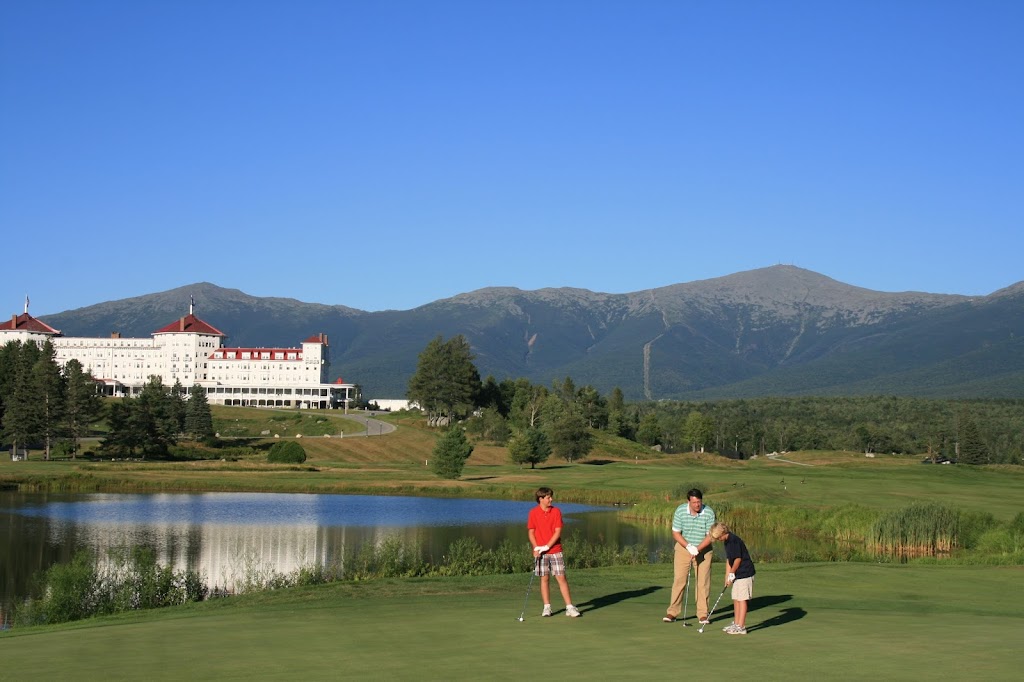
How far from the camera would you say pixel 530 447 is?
9738 centimetres

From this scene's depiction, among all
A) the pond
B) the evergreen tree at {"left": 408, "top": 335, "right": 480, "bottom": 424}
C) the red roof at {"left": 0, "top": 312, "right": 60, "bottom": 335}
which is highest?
the red roof at {"left": 0, "top": 312, "right": 60, "bottom": 335}

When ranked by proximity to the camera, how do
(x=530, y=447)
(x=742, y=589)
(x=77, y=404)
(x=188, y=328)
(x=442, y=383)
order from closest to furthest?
(x=742, y=589) < (x=77, y=404) < (x=530, y=447) < (x=442, y=383) < (x=188, y=328)

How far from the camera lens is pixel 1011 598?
79.8 ft

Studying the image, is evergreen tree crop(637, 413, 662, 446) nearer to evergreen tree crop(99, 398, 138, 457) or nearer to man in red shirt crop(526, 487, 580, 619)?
evergreen tree crop(99, 398, 138, 457)

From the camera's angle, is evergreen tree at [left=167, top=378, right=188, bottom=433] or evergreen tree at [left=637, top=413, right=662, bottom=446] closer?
evergreen tree at [left=167, top=378, right=188, bottom=433]

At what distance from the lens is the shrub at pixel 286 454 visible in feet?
318

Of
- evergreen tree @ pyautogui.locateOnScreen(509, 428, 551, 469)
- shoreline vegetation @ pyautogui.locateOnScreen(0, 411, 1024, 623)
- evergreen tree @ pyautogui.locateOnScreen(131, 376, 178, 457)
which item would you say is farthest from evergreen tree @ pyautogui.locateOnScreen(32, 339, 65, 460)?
evergreen tree @ pyautogui.locateOnScreen(509, 428, 551, 469)

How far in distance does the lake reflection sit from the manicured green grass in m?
11.6

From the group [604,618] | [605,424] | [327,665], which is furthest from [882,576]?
[605,424]

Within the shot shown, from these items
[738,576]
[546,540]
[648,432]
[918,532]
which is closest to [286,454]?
[648,432]

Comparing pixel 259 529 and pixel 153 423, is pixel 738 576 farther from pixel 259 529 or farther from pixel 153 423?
pixel 153 423

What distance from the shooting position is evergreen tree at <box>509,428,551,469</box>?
97.4 meters

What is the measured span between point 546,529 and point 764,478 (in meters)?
65.5

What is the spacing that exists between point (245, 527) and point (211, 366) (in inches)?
4932
